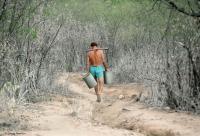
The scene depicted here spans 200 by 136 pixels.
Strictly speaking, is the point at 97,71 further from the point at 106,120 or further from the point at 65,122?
the point at 65,122

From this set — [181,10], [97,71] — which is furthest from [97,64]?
[181,10]

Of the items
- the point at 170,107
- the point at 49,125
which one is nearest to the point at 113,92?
the point at 170,107

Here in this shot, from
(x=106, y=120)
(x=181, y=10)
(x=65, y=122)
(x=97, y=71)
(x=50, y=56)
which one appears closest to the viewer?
(x=65, y=122)

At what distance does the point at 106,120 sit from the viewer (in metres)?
13.6

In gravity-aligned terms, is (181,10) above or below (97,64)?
above

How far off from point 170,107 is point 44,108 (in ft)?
10.1

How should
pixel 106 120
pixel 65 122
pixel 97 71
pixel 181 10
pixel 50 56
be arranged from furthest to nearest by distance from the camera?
pixel 50 56 < pixel 97 71 < pixel 106 120 < pixel 181 10 < pixel 65 122

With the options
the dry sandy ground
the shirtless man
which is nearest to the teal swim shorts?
the shirtless man

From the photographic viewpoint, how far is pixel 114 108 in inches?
580

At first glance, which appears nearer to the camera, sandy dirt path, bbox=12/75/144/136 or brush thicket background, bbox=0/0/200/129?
sandy dirt path, bbox=12/75/144/136

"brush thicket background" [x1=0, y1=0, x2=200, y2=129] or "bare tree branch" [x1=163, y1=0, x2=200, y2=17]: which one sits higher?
"bare tree branch" [x1=163, y1=0, x2=200, y2=17]

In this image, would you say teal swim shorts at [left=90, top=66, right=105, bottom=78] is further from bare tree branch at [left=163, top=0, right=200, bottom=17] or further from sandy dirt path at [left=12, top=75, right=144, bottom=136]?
bare tree branch at [left=163, top=0, right=200, bottom=17]

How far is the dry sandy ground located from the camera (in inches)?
420

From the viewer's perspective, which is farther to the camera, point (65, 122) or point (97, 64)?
point (97, 64)
